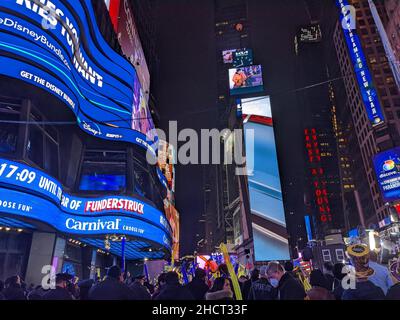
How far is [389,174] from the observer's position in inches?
1666

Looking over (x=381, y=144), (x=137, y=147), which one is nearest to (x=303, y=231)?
(x=381, y=144)

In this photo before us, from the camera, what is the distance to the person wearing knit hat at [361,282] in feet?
11.8

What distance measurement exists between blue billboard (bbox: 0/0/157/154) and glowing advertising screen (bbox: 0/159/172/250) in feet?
14.6

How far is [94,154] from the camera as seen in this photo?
75.8ft

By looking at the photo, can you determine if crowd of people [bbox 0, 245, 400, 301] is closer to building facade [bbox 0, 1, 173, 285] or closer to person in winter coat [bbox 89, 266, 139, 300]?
person in winter coat [bbox 89, 266, 139, 300]

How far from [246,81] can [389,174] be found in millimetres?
39970

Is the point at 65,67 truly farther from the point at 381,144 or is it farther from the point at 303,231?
the point at 303,231

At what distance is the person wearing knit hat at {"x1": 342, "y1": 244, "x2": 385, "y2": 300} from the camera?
3604 millimetres

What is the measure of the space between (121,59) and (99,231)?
17.9 meters

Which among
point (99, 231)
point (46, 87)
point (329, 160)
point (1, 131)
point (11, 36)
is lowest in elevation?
point (99, 231)

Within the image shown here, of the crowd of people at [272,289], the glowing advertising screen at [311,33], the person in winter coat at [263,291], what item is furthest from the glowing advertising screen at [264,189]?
the glowing advertising screen at [311,33]

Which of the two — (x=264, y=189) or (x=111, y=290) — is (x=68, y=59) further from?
(x=264, y=189)

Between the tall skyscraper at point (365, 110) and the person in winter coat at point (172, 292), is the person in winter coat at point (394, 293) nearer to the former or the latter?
the person in winter coat at point (172, 292)
